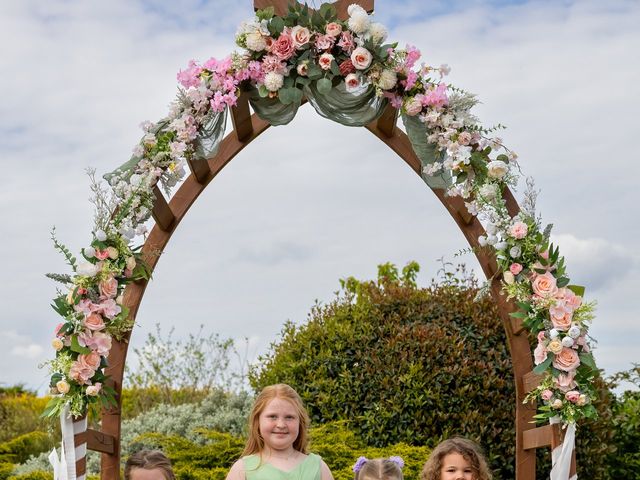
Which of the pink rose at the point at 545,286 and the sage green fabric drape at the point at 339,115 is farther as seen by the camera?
the sage green fabric drape at the point at 339,115

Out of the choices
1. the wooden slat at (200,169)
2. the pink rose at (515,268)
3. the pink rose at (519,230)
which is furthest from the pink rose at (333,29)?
the pink rose at (515,268)

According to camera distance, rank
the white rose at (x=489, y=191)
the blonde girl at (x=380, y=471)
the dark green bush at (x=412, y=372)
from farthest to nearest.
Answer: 1. the dark green bush at (x=412, y=372)
2. the white rose at (x=489, y=191)
3. the blonde girl at (x=380, y=471)

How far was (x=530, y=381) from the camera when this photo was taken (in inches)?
196

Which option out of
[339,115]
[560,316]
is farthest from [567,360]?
[339,115]

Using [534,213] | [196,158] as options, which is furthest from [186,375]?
[534,213]

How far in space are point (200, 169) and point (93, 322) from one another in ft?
3.72

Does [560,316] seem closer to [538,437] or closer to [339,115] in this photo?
[538,437]

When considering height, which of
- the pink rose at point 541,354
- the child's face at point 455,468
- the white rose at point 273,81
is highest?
the white rose at point 273,81

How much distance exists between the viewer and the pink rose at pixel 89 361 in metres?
4.63

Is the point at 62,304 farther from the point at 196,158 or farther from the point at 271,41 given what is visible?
the point at 271,41

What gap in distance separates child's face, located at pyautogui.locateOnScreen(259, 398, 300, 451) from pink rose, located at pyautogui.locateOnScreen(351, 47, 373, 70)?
1.88 meters

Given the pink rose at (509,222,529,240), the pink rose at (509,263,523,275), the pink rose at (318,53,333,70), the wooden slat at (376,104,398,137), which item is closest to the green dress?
the pink rose at (509,263,523,275)

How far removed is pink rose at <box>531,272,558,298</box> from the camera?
468 cm

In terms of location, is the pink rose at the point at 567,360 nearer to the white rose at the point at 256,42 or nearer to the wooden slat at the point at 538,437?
the wooden slat at the point at 538,437
